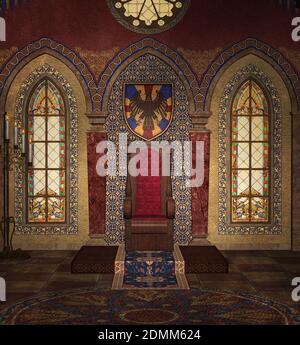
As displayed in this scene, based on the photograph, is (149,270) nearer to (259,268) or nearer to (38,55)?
(259,268)

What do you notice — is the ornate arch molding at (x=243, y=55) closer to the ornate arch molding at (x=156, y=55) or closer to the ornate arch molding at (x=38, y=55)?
the ornate arch molding at (x=156, y=55)

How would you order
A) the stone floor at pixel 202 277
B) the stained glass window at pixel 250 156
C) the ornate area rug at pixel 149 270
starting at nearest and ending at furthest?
the stone floor at pixel 202 277
the ornate area rug at pixel 149 270
the stained glass window at pixel 250 156

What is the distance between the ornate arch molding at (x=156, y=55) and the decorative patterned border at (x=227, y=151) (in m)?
0.48

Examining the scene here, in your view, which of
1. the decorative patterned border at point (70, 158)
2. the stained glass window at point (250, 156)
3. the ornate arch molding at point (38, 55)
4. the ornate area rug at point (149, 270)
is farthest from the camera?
the stained glass window at point (250, 156)

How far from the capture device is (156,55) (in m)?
7.32

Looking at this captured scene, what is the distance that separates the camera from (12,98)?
735 cm

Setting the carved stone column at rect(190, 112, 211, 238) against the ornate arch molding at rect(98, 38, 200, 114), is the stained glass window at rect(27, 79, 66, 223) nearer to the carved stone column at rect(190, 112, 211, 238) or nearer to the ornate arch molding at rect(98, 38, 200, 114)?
the ornate arch molding at rect(98, 38, 200, 114)

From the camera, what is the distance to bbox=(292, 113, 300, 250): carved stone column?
24.1 feet

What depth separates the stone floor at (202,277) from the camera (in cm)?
507

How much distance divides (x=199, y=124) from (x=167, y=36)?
136 centimetres

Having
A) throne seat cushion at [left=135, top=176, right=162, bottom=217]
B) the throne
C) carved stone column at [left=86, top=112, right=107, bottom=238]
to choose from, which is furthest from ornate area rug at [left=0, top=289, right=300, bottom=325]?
carved stone column at [left=86, top=112, right=107, bottom=238]

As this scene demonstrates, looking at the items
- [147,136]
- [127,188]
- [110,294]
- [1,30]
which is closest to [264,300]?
[110,294]

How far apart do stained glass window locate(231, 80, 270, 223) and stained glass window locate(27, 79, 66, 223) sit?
2.55m

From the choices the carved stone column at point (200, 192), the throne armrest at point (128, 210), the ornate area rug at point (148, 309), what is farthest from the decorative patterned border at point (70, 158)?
the ornate area rug at point (148, 309)
